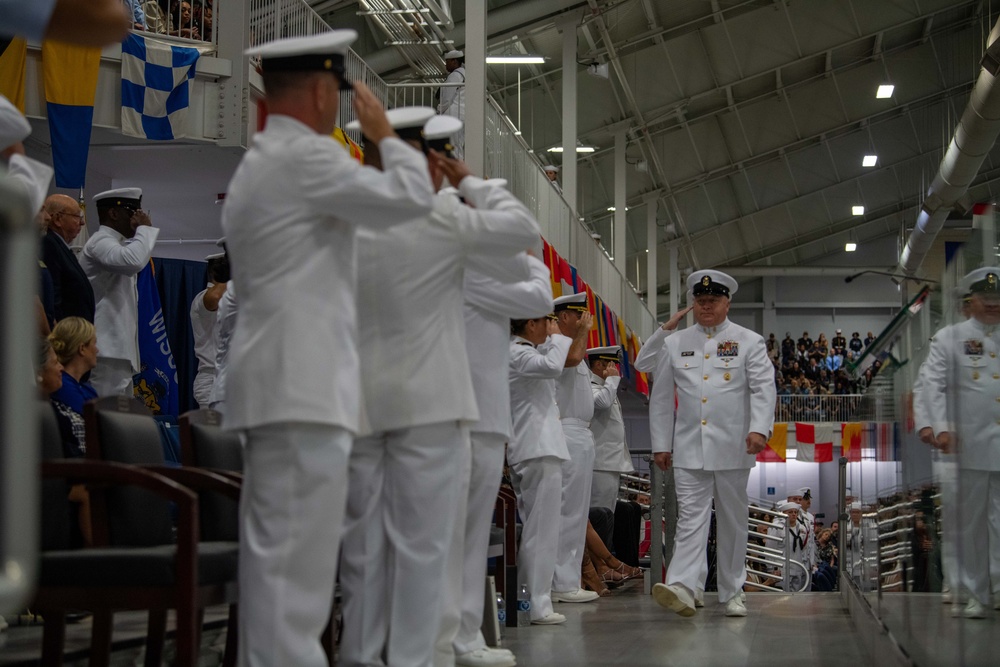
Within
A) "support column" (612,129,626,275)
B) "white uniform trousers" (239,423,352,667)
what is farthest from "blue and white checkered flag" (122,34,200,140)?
"support column" (612,129,626,275)

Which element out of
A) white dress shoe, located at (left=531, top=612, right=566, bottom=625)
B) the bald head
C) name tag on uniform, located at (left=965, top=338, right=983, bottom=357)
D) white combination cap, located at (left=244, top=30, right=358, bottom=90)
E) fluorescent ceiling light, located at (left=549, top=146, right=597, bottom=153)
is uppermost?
fluorescent ceiling light, located at (left=549, top=146, right=597, bottom=153)

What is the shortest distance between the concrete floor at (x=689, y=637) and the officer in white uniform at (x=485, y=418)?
340 millimetres

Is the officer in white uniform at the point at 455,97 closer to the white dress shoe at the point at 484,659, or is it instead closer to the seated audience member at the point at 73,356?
the seated audience member at the point at 73,356

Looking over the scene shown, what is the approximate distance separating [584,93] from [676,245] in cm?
852

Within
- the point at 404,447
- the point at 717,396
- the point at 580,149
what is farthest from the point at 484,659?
the point at 580,149

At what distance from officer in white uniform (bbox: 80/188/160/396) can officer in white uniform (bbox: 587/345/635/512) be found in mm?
3688

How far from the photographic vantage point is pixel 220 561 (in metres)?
2.80

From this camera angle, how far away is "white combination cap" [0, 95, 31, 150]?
9.32 ft

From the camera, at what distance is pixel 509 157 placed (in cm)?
1057

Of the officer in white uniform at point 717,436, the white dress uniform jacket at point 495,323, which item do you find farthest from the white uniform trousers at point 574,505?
the white dress uniform jacket at point 495,323

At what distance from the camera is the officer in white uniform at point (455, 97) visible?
988cm

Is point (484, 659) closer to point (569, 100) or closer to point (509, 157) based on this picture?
point (509, 157)

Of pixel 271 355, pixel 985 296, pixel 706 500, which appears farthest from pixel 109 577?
pixel 706 500

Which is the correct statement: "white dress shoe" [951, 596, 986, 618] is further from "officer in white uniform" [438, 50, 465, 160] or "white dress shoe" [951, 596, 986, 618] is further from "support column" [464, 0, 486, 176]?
"officer in white uniform" [438, 50, 465, 160]
